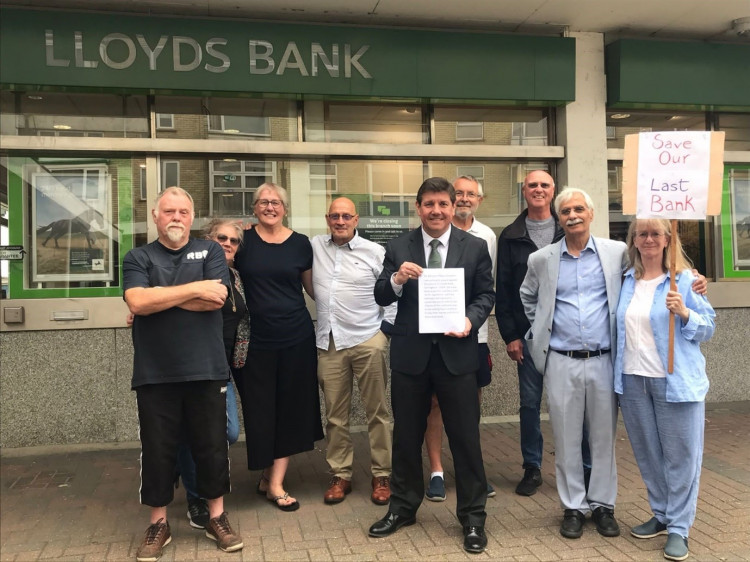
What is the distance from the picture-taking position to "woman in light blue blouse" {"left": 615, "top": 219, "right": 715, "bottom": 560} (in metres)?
3.54

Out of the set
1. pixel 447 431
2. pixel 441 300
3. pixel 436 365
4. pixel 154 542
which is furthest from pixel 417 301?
pixel 154 542

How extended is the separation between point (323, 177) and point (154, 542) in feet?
13.2

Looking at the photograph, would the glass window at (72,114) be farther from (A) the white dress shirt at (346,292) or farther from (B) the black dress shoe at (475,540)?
(B) the black dress shoe at (475,540)

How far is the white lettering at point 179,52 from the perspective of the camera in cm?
602

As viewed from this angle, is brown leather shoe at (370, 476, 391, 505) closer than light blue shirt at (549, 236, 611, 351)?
No

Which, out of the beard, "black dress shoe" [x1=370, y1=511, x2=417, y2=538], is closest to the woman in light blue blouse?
"black dress shoe" [x1=370, y1=511, x2=417, y2=538]

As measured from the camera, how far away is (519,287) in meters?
4.63

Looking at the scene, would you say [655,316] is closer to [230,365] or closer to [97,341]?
[230,365]

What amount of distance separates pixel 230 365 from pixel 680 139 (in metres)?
2.99

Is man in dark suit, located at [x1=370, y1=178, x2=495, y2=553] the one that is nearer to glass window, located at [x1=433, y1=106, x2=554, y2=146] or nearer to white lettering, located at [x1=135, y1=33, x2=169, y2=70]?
glass window, located at [x1=433, y1=106, x2=554, y2=146]

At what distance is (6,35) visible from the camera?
18.6 feet

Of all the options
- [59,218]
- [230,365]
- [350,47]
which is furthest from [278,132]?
[230,365]

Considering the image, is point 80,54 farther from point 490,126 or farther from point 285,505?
point 285,505

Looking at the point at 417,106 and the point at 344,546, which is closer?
the point at 344,546
